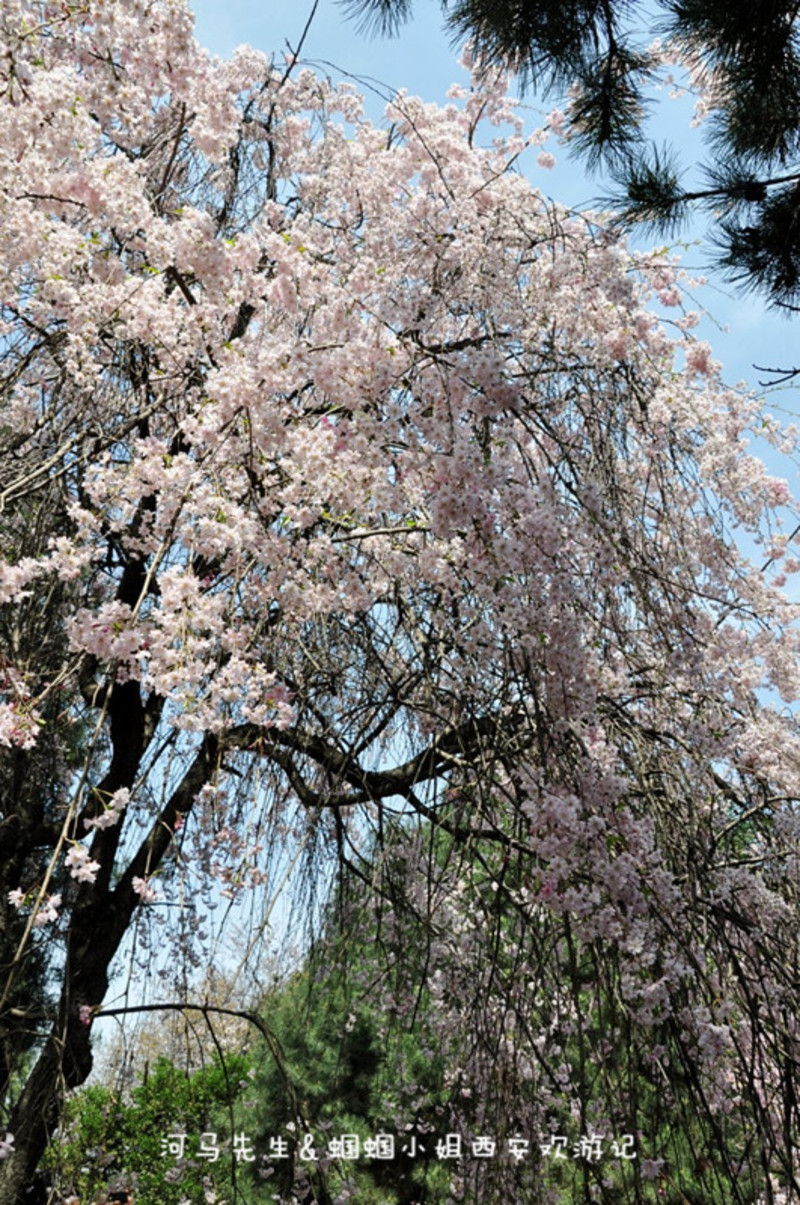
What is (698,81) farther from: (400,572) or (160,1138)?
(160,1138)

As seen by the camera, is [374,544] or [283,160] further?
[283,160]

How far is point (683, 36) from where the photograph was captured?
2736mm

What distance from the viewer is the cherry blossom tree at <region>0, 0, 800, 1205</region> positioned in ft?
5.99

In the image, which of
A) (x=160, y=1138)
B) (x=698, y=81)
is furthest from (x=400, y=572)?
(x=160, y=1138)

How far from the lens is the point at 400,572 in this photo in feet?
8.72

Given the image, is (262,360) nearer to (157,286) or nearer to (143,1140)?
(157,286)

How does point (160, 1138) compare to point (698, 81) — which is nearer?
point (698, 81)

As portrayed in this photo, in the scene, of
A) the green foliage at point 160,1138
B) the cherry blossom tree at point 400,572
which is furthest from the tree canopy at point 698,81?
the green foliage at point 160,1138

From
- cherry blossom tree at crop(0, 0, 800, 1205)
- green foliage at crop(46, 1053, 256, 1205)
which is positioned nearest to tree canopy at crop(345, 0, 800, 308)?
cherry blossom tree at crop(0, 0, 800, 1205)

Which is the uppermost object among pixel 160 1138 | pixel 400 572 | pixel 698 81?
pixel 698 81

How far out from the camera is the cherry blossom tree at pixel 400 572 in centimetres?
183

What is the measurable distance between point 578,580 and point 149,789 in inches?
75.9

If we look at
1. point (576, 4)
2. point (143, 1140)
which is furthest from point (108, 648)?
point (143, 1140)

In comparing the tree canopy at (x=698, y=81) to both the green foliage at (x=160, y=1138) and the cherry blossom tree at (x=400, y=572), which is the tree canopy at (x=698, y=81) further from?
the green foliage at (x=160, y=1138)
